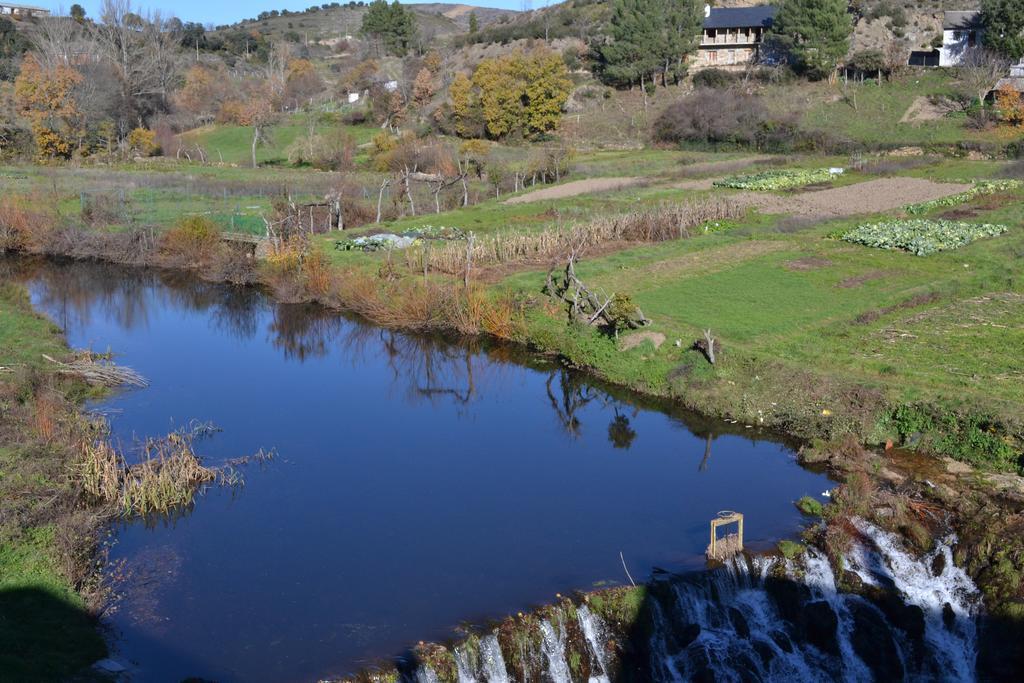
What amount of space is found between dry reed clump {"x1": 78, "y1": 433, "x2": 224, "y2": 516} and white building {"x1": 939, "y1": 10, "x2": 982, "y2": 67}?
226 feet

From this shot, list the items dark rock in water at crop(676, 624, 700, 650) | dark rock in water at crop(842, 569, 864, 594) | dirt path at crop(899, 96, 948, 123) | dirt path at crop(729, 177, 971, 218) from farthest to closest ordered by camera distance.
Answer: dirt path at crop(899, 96, 948, 123) < dirt path at crop(729, 177, 971, 218) < dark rock in water at crop(842, 569, 864, 594) < dark rock in water at crop(676, 624, 700, 650)

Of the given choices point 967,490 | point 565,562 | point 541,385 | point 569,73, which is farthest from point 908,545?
point 569,73

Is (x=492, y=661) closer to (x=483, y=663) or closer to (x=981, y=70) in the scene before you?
(x=483, y=663)

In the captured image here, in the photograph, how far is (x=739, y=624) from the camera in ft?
53.1

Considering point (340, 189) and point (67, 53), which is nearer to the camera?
point (340, 189)

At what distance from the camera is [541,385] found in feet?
88.6

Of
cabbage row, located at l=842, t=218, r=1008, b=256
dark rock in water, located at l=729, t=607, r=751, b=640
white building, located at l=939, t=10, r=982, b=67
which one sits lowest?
dark rock in water, located at l=729, t=607, r=751, b=640

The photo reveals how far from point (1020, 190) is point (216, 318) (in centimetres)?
3530

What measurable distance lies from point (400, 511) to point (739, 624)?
22.3ft

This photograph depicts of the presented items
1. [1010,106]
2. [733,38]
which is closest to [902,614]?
[1010,106]

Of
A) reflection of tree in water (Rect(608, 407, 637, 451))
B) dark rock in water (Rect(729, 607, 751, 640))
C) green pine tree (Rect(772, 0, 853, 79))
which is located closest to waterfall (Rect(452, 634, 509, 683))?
dark rock in water (Rect(729, 607, 751, 640))

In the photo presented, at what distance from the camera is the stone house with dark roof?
274 ft

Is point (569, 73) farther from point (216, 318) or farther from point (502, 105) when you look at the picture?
point (216, 318)

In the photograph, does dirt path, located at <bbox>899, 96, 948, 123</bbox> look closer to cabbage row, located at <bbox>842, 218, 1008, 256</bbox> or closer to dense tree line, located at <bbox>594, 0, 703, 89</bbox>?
dense tree line, located at <bbox>594, 0, 703, 89</bbox>
